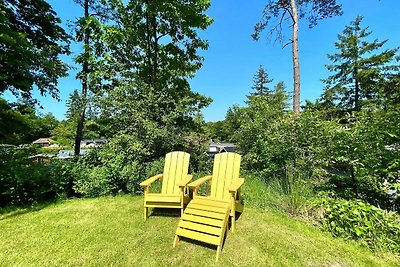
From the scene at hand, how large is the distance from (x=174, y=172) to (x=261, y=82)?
85.4ft

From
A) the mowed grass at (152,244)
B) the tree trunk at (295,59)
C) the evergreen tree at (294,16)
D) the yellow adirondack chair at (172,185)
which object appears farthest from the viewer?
the evergreen tree at (294,16)

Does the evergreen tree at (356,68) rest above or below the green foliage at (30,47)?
above

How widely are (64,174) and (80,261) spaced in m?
2.70

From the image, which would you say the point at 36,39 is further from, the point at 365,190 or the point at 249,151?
the point at 365,190

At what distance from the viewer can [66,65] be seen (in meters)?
6.82

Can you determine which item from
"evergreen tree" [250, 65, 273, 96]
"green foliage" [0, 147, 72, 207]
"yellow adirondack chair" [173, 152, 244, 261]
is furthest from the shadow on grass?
"evergreen tree" [250, 65, 273, 96]

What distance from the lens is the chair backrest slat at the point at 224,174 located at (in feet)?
10.2

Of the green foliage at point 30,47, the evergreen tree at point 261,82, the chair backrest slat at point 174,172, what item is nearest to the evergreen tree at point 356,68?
the chair backrest slat at point 174,172

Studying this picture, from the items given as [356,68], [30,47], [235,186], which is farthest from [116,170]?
[356,68]

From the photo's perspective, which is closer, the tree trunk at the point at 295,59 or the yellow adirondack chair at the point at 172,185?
the yellow adirondack chair at the point at 172,185

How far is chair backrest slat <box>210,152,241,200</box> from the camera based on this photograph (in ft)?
10.2

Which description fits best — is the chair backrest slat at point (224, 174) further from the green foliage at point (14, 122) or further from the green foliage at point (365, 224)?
the green foliage at point (14, 122)

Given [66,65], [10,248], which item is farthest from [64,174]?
[66,65]

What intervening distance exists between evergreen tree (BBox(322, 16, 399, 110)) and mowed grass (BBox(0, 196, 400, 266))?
12215 mm
